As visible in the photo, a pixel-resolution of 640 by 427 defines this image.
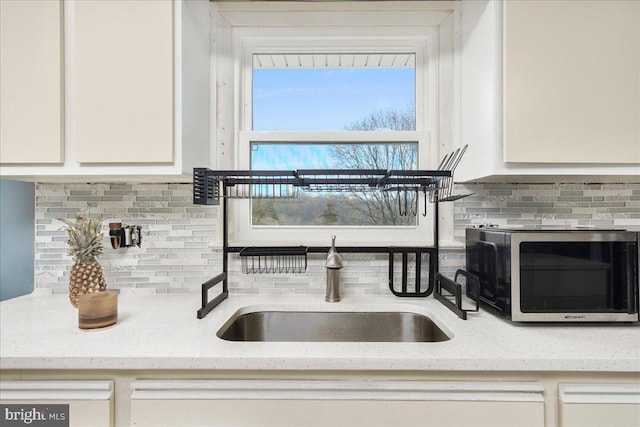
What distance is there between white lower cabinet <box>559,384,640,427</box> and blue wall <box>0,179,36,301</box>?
2.21 meters

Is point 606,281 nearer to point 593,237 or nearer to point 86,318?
point 593,237

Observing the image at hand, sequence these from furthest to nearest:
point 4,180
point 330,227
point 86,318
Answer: point 330,227 < point 4,180 < point 86,318

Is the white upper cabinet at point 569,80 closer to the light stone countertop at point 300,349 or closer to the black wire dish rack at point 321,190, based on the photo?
the black wire dish rack at point 321,190

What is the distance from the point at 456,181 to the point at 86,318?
160 centimetres

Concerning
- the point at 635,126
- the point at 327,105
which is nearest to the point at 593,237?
the point at 635,126

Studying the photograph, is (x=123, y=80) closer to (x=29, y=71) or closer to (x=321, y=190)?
(x=29, y=71)

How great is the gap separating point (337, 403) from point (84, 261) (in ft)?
3.92

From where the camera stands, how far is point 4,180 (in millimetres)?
1488

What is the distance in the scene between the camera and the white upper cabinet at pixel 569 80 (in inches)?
44.7

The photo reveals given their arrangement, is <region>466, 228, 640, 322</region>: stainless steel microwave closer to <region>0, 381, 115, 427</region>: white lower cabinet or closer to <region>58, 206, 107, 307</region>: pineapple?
<region>0, 381, 115, 427</region>: white lower cabinet

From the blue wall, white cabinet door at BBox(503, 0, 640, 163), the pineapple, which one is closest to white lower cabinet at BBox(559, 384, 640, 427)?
white cabinet door at BBox(503, 0, 640, 163)

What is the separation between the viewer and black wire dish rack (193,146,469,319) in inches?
51.2

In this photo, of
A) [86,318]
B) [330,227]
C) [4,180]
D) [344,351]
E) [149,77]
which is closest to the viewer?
[344,351]

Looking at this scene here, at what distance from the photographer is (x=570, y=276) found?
117cm
